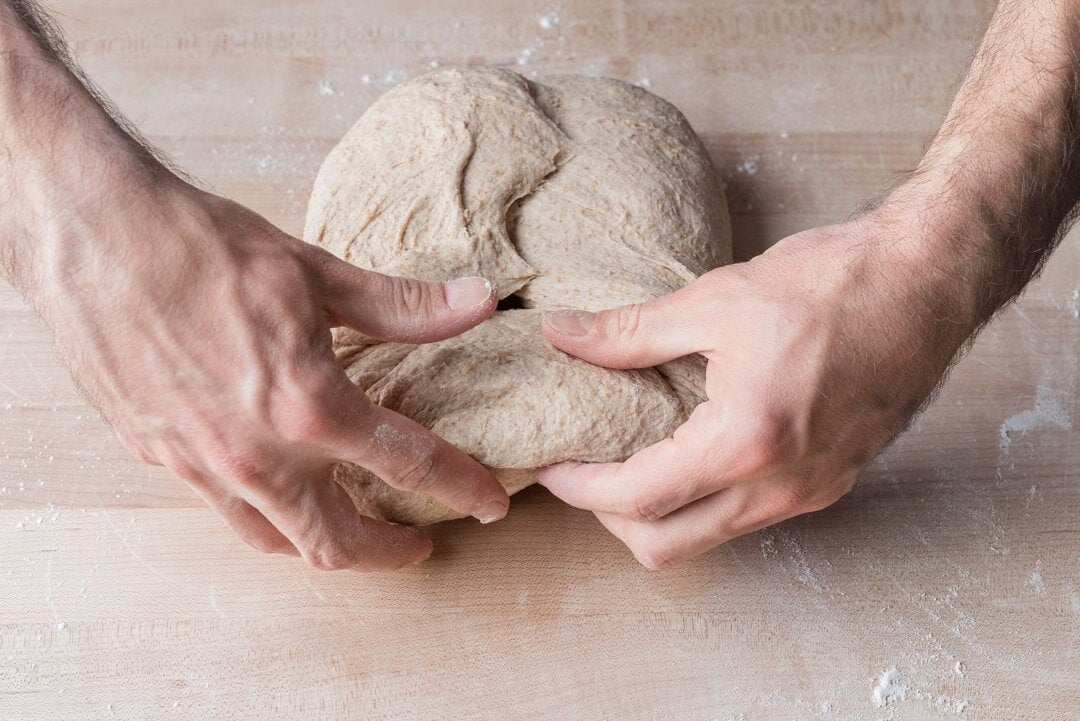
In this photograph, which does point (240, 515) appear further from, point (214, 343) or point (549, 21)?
point (549, 21)

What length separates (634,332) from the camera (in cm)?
147

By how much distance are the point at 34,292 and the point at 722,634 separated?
50.4 inches

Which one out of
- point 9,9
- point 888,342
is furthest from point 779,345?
point 9,9

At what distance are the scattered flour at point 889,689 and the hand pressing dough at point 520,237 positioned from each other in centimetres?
64

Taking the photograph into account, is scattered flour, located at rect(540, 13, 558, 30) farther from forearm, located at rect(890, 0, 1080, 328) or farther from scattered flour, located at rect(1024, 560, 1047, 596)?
scattered flour, located at rect(1024, 560, 1047, 596)

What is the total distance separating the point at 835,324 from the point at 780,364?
11 cm

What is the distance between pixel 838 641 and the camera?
1.77 m

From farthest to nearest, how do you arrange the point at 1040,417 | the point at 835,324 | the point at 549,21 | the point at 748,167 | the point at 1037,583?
the point at 549,21, the point at 748,167, the point at 1040,417, the point at 1037,583, the point at 835,324

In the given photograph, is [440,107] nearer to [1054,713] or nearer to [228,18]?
[228,18]

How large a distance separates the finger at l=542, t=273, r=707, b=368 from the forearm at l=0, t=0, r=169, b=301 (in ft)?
2.13

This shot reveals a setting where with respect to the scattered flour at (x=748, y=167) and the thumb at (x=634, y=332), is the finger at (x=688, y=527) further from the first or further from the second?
the scattered flour at (x=748, y=167)

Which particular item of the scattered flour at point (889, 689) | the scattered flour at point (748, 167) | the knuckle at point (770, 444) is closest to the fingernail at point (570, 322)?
the knuckle at point (770, 444)

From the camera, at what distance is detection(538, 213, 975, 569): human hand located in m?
1.36

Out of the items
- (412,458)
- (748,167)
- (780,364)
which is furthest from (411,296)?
(748,167)
